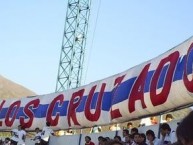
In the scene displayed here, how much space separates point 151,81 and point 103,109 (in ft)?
11.1

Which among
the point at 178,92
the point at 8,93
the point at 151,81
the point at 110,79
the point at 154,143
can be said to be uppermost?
the point at 8,93

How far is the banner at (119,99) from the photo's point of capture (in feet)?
30.0

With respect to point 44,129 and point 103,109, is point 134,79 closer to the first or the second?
point 103,109

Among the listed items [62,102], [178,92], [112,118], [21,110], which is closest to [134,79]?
[112,118]

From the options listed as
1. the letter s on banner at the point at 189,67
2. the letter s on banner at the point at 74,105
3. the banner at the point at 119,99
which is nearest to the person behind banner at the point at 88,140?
the banner at the point at 119,99

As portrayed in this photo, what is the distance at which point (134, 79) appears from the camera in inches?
454

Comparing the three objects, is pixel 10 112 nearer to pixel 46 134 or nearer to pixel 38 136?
pixel 38 136

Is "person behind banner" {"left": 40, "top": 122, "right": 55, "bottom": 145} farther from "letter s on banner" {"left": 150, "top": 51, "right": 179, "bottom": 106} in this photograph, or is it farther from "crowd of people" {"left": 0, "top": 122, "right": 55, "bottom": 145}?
"letter s on banner" {"left": 150, "top": 51, "right": 179, "bottom": 106}

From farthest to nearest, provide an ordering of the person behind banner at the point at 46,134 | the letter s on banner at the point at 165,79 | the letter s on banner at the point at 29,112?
1. the letter s on banner at the point at 29,112
2. the person behind banner at the point at 46,134
3. the letter s on banner at the point at 165,79

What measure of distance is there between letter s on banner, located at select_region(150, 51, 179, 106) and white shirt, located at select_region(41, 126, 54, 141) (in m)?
6.98

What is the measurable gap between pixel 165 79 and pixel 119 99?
106 inches

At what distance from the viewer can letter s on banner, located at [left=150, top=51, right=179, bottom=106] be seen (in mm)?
9453

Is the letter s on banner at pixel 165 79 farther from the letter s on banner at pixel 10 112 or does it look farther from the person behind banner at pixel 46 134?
the letter s on banner at pixel 10 112

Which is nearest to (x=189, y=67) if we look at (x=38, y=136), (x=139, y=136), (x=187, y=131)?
(x=139, y=136)
